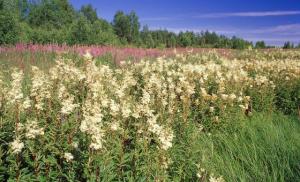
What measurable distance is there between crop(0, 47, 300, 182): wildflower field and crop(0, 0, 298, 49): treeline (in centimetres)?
1589

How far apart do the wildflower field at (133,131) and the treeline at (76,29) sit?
1589 centimetres

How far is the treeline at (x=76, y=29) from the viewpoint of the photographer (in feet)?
76.6

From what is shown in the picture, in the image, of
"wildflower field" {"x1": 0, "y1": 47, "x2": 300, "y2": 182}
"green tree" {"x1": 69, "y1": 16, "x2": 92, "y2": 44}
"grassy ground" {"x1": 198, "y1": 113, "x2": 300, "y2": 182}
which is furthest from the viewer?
"green tree" {"x1": 69, "y1": 16, "x2": 92, "y2": 44}

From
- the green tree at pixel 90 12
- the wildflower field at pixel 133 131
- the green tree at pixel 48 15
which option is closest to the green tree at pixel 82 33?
the wildflower field at pixel 133 131

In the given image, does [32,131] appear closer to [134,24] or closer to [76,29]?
[76,29]

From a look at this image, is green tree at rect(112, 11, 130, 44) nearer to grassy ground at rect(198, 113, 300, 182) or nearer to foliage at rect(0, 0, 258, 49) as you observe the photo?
foliage at rect(0, 0, 258, 49)

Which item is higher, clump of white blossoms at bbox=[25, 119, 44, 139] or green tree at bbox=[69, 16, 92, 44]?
green tree at bbox=[69, 16, 92, 44]

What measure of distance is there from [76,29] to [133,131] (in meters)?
20.6

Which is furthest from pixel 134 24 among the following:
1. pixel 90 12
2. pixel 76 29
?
pixel 76 29

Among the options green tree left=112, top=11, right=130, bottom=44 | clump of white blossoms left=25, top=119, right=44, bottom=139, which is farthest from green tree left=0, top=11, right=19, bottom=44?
green tree left=112, top=11, right=130, bottom=44

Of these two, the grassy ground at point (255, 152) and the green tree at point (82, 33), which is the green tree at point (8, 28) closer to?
the green tree at point (82, 33)

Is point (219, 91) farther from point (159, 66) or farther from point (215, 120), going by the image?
point (159, 66)

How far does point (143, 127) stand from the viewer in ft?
12.0

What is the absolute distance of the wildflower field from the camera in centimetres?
322
